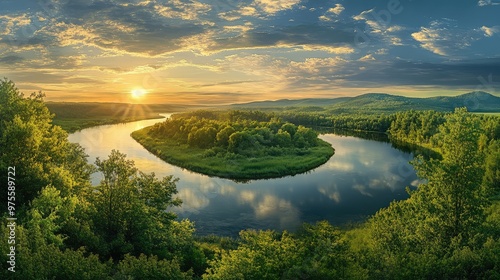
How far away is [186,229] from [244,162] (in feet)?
165

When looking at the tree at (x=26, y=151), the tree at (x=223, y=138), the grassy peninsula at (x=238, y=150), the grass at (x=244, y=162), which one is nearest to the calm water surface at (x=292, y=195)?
the grass at (x=244, y=162)

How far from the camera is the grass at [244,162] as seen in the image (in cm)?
7325

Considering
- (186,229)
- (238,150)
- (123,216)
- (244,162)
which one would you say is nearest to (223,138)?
(238,150)

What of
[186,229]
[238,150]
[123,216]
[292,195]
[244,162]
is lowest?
[292,195]

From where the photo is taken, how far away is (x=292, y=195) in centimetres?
5872

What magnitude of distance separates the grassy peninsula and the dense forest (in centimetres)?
4545

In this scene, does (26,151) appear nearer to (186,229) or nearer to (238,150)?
(186,229)

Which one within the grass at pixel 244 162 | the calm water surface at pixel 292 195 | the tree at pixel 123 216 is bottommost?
the calm water surface at pixel 292 195

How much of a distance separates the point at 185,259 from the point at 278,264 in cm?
938

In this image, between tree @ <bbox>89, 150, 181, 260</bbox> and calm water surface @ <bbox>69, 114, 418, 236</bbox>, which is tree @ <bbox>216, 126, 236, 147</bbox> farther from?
tree @ <bbox>89, 150, 181, 260</bbox>

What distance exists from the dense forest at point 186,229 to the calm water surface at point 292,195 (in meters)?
16.7

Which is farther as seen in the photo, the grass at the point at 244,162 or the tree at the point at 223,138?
the tree at the point at 223,138

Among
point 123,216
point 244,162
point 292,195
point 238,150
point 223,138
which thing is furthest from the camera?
point 223,138

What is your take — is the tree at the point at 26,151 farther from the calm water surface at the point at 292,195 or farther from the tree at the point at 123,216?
the calm water surface at the point at 292,195
